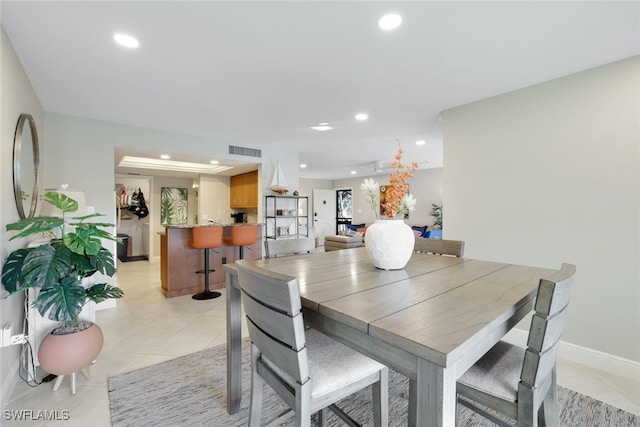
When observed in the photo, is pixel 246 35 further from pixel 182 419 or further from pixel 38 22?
pixel 182 419

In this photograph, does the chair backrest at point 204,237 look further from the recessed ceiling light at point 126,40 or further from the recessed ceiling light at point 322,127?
the recessed ceiling light at point 126,40

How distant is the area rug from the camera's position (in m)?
1.61

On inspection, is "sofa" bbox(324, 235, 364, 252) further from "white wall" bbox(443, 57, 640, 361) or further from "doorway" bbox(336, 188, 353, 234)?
"doorway" bbox(336, 188, 353, 234)

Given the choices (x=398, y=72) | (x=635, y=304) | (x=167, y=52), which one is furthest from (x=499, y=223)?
(x=167, y=52)

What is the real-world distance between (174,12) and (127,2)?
0.23 m

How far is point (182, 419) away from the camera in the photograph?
1.62 m

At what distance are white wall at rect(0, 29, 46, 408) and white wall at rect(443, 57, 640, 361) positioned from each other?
146 inches

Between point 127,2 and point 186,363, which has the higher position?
point 127,2

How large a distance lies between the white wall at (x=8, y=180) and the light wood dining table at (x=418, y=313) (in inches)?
55.5

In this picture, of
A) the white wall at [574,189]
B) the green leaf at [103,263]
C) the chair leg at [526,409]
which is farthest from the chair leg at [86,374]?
the white wall at [574,189]

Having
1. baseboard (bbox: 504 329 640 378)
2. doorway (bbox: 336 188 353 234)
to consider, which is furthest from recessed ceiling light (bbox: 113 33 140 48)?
doorway (bbox: 336 188 353 234)

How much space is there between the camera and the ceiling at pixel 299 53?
160 centimetres

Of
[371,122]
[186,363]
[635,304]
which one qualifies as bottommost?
[186,363]

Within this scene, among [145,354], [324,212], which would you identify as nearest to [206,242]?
[145,354]
